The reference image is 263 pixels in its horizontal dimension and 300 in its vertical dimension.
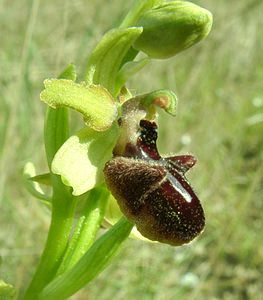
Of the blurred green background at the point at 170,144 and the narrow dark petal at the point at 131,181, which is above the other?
the narrow dark petal at the point at 131,181

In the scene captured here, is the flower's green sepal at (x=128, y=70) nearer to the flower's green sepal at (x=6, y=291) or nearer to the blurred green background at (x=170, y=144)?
the flower's green sepal at (x=6, y=291)

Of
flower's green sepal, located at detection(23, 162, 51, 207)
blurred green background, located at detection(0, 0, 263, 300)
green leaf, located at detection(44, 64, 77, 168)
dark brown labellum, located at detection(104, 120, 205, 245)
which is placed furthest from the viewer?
blurred green background, located at detection(0, 0, 263, 300)

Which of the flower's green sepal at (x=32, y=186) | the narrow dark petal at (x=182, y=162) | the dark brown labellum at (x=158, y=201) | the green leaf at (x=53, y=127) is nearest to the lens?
the dark brown labellum at (x=158, y=201)

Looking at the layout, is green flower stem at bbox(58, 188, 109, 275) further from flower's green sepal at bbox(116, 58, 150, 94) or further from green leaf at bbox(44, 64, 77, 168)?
flower's green sepal at bbox(116, 58, 150, 94)

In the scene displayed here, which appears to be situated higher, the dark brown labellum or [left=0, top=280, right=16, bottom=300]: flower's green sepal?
the dark brown labellum

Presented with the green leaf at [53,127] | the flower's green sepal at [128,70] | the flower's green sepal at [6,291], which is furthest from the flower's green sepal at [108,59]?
the flower's green sepal at [6,291]

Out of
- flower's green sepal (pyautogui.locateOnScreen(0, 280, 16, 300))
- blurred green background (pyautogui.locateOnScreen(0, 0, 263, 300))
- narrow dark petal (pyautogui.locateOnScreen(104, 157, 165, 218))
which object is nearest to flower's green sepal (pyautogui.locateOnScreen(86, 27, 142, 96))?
narrow dark petal (pyautogui.locateOnScreen(104, 157, 165, 218))

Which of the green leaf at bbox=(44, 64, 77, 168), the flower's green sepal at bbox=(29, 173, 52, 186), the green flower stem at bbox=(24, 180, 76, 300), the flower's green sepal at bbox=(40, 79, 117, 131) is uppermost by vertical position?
the flower's green sepal at bbox=(40, 79, 117, 131)

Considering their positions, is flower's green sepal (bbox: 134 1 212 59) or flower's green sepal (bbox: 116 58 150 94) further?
flower's green sepal (bbox: 116 58 150 94)
